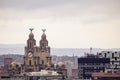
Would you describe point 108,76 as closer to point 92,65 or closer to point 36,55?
point 92,65

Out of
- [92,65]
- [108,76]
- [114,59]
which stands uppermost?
[114,59]

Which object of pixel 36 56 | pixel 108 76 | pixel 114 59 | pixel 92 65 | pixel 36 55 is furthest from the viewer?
pixel 92 65

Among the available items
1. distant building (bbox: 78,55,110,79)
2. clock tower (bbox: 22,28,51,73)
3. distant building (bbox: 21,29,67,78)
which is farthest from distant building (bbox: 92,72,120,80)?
clock tower (bbox: 22,28,51,73)

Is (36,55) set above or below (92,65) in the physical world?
above

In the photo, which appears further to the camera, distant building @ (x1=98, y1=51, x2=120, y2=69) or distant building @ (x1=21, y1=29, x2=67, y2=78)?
distant building @ (x1=98, y1=51, x2=120, y2=69)

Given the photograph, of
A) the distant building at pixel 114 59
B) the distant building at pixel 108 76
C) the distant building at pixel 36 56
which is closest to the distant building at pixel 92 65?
the distant building at pixel 114 59

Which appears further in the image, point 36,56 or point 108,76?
point 36,56

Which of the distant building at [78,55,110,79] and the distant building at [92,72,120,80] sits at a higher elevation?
the distant building at [78,55,110,79]

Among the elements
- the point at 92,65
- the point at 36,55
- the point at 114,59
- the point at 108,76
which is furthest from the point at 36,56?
the point at 108,76

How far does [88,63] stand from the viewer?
14625 cm

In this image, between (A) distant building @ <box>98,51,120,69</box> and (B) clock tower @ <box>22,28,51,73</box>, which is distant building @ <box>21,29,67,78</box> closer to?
(B) clock tower @ <box>22,28,51,73</box>

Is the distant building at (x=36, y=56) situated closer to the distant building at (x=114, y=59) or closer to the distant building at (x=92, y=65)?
the distant building at (x=92, y=65)

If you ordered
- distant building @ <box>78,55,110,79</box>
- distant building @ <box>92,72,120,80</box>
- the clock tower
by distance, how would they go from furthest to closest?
distant building @ <box>78,55,110,79</box>, the clock tower, distant building @ <box>92,72,120,80</box>

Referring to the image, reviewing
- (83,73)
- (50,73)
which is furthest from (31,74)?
(83,73)
